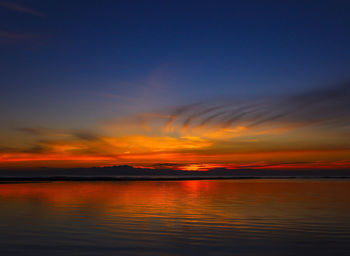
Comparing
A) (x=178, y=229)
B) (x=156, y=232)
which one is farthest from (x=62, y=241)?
(x=178, y=229)

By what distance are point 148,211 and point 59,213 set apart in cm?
760

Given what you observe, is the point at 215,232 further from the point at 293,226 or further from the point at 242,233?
the point at 293,226

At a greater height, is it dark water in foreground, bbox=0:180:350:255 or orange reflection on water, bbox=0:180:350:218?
orange reflection on water, bbox=0:180:350:218

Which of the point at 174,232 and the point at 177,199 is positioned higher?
the point at 177,199

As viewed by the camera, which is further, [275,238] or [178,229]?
[178,229]

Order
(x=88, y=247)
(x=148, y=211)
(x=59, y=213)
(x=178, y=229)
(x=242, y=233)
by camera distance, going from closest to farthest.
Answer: (x=88, y=247) → (x=242, y=233) → (x=178, y=229) → (x=59, y=213) → (x=148, y=211)

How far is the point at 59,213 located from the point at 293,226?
61.1 feet

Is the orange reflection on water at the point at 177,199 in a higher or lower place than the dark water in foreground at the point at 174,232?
higher

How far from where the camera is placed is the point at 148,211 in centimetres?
2950

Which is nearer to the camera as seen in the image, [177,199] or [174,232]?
[174,232]

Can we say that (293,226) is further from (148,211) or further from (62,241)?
(62,241)

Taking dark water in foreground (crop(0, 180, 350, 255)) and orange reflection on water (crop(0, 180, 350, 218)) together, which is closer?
dark water in foreground (crop(0, 180, 350, 255))

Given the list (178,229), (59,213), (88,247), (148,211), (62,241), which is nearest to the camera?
(88,247)

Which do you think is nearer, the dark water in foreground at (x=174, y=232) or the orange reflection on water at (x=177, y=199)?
the dark water in foreground at (x=174, y=232)
